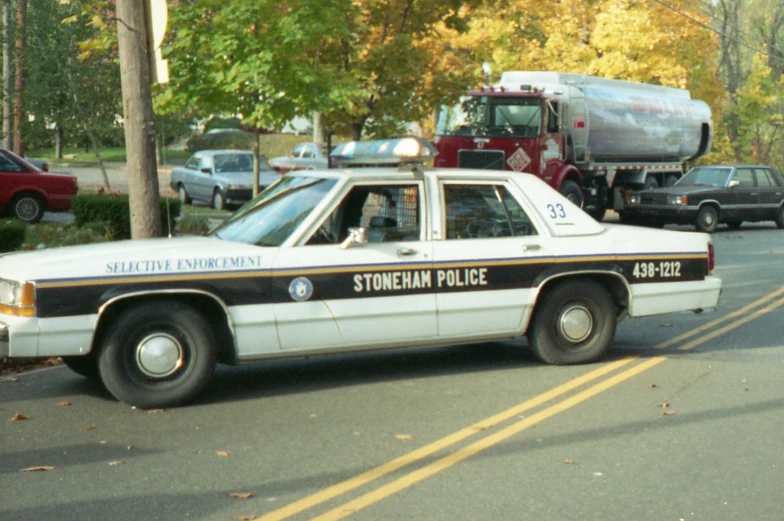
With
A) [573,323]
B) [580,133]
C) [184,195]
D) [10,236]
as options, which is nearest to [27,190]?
[10,236]

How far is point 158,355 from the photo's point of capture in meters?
7.37

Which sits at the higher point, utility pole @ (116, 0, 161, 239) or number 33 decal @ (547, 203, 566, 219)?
utility pole @ (116, 0, 161, 239)

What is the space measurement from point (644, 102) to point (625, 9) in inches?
303

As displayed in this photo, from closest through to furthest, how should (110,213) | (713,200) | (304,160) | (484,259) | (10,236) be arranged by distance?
(484,259), (10,236), (110,213), (713,200), (304,160)

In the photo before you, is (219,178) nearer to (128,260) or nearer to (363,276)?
(363,276)

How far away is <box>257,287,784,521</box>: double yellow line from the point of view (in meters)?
5.31

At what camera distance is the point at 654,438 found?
6641mm

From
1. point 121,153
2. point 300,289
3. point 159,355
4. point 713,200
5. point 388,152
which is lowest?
point 159,355

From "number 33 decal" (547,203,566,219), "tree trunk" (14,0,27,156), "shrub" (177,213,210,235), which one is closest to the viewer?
"number 33 decal" (547,203,566,219)

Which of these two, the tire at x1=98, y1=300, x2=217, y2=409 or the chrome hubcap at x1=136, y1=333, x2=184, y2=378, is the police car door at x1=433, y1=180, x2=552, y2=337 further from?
the chrome hubcap at x1=136, y1=333, x2=184, y2=378

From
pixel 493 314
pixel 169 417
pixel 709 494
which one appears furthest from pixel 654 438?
pixel 169 417

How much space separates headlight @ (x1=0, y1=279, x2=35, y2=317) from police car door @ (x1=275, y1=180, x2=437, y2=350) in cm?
167

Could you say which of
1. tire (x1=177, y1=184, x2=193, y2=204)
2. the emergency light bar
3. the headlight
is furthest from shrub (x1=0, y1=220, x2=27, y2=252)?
tire (x1=177, y1=184, x2=193, y2=204)

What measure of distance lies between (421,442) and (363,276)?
1712 mm
